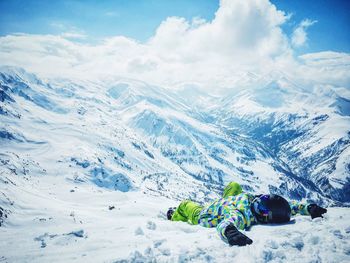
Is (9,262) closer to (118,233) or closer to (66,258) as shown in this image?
(66,258)

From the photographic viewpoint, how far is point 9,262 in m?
7.07

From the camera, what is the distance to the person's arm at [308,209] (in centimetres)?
883

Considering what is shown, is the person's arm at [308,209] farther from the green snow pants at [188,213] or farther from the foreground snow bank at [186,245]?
the green snow pants at [188,213]

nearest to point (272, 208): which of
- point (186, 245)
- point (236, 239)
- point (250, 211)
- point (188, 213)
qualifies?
point (250, 211)

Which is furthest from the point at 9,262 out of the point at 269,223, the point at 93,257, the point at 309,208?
the point at 309,208

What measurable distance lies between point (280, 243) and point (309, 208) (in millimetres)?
3486

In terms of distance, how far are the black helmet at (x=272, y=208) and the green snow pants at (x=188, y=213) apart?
2570mm

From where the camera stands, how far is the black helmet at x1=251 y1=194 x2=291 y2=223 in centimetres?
852

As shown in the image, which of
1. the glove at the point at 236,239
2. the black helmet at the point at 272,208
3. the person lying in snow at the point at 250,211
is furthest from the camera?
the black helmet at the point at 272,208

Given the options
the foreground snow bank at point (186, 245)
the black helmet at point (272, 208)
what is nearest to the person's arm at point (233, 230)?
the foreground snow bank at point (186, 245)

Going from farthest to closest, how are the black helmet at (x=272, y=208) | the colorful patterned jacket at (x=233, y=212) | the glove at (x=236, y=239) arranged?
the black helmet at (x=272, y=208) → the colorful patterned jacket at (x=233, y=212) → the glove at (x=236, y=239)

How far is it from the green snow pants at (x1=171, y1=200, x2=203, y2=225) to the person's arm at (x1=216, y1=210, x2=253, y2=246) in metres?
2.25

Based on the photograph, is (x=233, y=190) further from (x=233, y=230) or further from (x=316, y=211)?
(x=233, y=230)

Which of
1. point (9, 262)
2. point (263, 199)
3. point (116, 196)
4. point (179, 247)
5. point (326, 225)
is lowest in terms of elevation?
point (116, 196)
